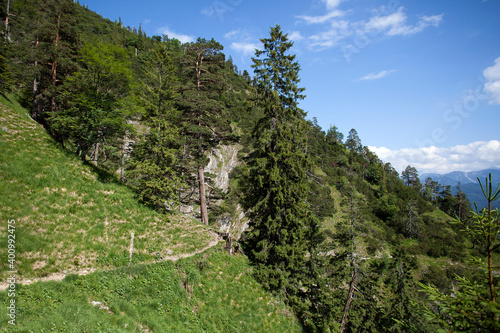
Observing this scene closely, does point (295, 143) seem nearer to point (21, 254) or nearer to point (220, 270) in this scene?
point (220, 270)

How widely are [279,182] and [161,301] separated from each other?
953 cm

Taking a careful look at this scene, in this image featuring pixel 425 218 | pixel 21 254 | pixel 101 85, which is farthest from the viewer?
pixel 425 218

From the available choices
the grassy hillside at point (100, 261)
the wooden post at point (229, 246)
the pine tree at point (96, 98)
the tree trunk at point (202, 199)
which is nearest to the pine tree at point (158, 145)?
the grassy hillside at point (100, 261)

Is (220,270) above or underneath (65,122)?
underneath

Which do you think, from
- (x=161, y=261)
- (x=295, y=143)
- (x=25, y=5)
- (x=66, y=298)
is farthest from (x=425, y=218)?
(x=25, y=5)

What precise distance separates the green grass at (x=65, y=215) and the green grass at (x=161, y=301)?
128cm

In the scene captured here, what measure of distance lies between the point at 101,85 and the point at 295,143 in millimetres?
14880

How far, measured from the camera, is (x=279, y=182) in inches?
628

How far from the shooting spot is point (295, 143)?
17219mm

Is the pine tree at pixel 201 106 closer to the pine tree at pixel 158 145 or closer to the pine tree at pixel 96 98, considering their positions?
the pine tree at pixel 158 145

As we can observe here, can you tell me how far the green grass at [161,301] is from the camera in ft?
25.4

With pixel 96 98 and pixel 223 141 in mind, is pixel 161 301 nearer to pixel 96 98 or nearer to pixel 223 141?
pixel 96 98

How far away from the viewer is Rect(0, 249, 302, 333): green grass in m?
7.75

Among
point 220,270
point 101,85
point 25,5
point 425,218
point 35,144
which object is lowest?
point 425,218
